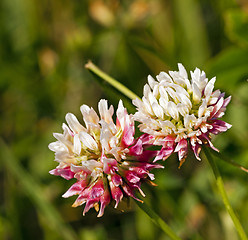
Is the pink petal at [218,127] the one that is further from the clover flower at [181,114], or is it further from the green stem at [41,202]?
the green stem at [41,202]

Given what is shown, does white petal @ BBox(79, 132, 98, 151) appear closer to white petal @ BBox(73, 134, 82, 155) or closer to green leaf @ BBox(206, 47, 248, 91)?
white petal @ BBox(73, 134, 82, 155)

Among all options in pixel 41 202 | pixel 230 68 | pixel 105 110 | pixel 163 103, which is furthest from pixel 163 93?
pixel 41 202

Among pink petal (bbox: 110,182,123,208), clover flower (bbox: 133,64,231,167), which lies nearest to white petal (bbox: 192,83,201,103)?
clover flower (bbox: 133,64,231,167)

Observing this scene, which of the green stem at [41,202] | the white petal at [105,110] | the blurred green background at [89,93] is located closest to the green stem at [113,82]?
the white petal at [105,110]

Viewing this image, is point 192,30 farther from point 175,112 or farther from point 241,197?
point 175,112

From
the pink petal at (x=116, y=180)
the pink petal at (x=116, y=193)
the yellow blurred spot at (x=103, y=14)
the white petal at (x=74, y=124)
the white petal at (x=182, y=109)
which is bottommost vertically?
the pink petal at (x=116, y=193)

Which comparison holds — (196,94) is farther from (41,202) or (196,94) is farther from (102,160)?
(41,202)
